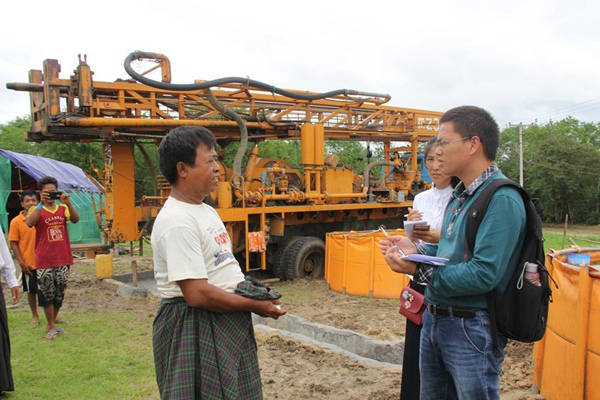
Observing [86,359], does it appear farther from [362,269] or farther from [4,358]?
[362,269]

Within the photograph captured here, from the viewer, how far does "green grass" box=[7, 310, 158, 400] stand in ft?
13.8

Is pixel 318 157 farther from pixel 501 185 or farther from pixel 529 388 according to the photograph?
pixel 501 185

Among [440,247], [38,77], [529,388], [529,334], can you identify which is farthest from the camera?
[38,77]

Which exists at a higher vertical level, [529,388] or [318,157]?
[318,157]

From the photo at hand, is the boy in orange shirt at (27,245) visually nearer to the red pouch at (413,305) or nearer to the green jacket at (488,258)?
the red pouch at (413,305)

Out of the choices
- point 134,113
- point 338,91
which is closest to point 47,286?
point 134,113

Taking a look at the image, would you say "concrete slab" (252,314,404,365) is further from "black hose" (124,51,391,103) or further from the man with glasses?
"black hose" (124,51,391,103)

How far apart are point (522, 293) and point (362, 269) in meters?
5.98

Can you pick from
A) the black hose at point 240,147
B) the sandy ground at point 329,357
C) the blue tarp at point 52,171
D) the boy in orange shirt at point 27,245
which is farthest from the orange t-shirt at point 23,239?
the blue tarp at point 52,171

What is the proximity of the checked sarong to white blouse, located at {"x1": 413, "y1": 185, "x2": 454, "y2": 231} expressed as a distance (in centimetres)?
166

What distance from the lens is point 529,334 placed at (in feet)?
6.49

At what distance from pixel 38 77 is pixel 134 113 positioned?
67.8 inches

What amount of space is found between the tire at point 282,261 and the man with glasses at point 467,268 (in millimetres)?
7454

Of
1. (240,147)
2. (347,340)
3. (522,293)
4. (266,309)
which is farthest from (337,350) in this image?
(240,147)
